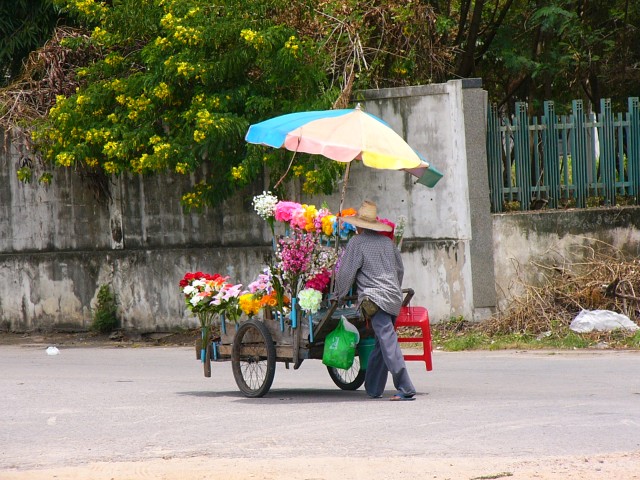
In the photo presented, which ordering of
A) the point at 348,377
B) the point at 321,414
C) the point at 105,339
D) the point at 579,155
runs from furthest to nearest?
the point at 105,339 < the point at 579,155 < the point at 348,377 < the point at 321,414

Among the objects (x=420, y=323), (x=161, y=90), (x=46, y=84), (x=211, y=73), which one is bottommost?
(x=420, y=323)

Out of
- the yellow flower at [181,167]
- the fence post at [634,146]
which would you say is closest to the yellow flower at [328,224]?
the yellow flower at [181,167]

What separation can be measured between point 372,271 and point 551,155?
641cm

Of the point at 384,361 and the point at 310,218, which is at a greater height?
the point at 310,218

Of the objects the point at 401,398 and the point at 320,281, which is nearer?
the point at 401,398

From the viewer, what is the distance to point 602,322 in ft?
43.4

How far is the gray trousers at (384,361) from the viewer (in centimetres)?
901

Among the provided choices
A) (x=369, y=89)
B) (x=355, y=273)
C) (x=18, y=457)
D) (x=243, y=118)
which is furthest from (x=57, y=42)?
(x=18, y=457)

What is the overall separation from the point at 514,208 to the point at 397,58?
10.1 ft

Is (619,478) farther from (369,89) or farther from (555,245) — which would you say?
(369,89)

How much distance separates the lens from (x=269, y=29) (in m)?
14.3

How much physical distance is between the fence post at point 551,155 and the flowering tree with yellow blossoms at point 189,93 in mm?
3008

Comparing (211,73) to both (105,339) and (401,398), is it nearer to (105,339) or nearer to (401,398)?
(105,339)

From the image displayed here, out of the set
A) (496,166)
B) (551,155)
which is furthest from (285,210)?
(551,155)
